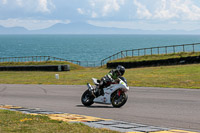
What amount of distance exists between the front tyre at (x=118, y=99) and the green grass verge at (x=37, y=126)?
3.38m

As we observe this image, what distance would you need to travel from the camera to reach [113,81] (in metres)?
→ 12.2

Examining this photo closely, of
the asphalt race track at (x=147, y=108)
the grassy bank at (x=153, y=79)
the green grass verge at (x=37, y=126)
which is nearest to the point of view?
the green grass verge at (x=37, y=126)

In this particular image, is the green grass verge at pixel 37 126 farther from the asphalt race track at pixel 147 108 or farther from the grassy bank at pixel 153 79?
the grassy bank at pixel 153 79

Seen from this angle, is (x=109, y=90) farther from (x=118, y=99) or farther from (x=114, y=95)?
(x=118, y=99)

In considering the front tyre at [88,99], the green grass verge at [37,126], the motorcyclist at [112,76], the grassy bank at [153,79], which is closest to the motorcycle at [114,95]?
the front tyre at [88,99]

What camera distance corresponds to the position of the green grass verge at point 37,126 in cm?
777

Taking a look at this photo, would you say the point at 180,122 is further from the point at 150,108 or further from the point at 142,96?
the point at 142,96

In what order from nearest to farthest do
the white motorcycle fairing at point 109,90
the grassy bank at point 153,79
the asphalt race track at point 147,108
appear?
the asphalt race track at point 147,108, the white motorcycle fairing at point 109,90, the grassy bank at point 153,79

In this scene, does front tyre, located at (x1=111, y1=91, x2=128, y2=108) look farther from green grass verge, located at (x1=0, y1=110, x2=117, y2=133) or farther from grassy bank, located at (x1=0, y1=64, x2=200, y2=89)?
grassy bank, located at (x1=0, y1=64, x2=200, y2=89)

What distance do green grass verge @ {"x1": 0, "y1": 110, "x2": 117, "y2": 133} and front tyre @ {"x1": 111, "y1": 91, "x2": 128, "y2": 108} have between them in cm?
338

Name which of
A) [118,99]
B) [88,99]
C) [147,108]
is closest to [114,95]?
[118,99]

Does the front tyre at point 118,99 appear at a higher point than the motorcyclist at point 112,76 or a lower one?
lower

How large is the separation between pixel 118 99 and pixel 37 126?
4.64 metres

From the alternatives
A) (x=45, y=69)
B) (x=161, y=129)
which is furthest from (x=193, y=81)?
(x=45, y=69)
